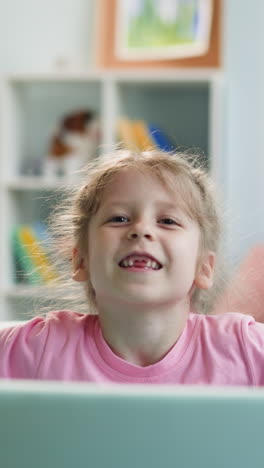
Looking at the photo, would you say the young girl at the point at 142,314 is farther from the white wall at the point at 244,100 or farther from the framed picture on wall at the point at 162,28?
the framed picture on wall at the point at 162,28

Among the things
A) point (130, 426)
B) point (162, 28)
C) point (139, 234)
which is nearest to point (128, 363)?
point (139, 234)

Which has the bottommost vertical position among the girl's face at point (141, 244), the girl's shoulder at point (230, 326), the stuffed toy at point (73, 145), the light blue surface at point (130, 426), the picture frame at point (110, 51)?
the stuffed toy at point (73, 145)

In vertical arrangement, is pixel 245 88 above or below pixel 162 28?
below

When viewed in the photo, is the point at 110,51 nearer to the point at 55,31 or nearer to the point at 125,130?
the point at 55,31

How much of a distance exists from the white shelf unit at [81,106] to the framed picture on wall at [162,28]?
6.0 inches

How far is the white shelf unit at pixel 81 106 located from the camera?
381cm

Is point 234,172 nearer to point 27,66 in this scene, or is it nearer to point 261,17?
point 261,17

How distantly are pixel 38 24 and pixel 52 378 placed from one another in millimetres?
3318

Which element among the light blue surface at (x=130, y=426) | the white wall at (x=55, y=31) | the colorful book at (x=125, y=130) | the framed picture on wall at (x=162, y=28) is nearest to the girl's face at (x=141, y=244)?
the light blue surface at (x=130, y=426)

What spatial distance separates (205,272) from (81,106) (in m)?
3.00

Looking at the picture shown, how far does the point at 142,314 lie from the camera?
1.21 meters

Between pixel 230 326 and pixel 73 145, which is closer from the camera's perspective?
pixel 230 326

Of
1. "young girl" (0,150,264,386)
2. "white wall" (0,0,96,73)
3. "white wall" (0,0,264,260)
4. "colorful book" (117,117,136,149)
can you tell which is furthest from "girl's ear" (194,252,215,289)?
"white wall" (0,0,96,73)

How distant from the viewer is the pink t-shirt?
120 centimetres
